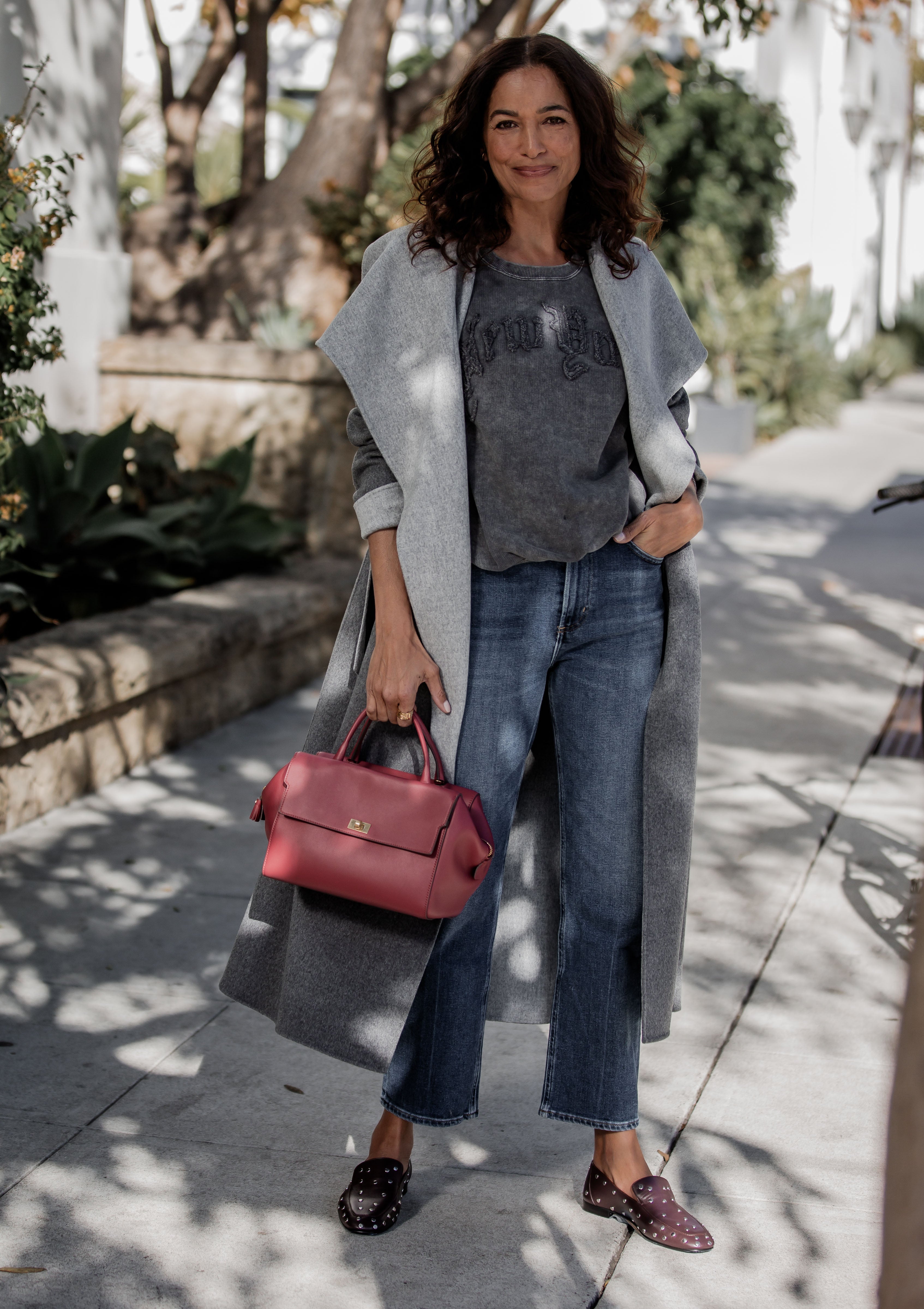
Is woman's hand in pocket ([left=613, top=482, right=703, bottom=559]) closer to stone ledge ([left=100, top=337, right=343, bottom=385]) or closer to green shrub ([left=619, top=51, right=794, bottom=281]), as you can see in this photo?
stone ledge ([left=100, top=337, right=343, bottom=385])

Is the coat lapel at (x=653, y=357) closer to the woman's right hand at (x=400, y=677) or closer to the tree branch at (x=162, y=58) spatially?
the woman's right hand at (x=400, y=677)

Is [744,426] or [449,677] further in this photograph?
[744,426]

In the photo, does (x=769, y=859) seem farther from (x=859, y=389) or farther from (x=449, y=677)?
(x=859, y=389)

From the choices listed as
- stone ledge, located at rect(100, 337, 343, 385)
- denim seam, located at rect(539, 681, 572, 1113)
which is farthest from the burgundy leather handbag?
stone ledge, located at rect(100, 337, 343, 385)

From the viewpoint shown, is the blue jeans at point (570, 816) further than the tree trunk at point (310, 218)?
No

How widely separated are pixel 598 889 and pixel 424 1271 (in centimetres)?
70

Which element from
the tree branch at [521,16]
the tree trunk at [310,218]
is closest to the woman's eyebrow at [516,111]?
the tree trunk at [310,218]

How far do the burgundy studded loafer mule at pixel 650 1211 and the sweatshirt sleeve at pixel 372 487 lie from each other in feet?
4.02

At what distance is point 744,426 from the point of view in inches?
570

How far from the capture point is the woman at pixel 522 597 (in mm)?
2301

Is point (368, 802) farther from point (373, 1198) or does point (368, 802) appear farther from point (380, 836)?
point (373, 1198)

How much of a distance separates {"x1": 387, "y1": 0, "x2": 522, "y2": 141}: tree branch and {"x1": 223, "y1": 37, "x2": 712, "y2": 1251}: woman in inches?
228

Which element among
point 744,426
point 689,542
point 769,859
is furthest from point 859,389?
point 689,542

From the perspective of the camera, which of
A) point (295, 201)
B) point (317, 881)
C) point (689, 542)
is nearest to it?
point (317, 881)
